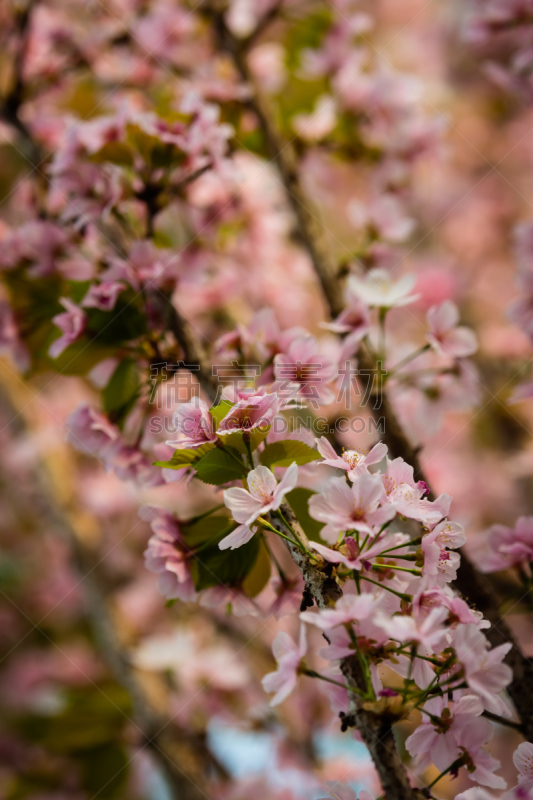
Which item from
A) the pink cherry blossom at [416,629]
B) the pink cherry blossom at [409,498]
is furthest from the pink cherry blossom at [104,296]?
the pink cherry blossom at [416,629]

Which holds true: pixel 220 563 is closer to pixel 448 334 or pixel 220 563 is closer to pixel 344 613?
pixel 344 613

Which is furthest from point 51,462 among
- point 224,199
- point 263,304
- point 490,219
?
point 490,219

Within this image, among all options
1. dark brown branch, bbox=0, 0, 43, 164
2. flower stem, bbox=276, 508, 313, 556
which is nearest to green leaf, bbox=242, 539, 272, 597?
flower stem, bbox=276, 508, 313, 556

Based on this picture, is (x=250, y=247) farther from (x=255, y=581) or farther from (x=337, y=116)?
(x=255, y=581)

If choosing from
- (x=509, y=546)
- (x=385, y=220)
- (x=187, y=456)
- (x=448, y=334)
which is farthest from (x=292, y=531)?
(x=385, y=220)

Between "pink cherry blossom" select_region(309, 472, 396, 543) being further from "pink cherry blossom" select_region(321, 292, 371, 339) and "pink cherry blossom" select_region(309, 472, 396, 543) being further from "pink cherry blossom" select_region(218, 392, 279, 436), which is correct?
"pink cherry blossom" select_region(321, 292, 371, 339)

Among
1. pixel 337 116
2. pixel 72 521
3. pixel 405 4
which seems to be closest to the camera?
pixel 337 116
